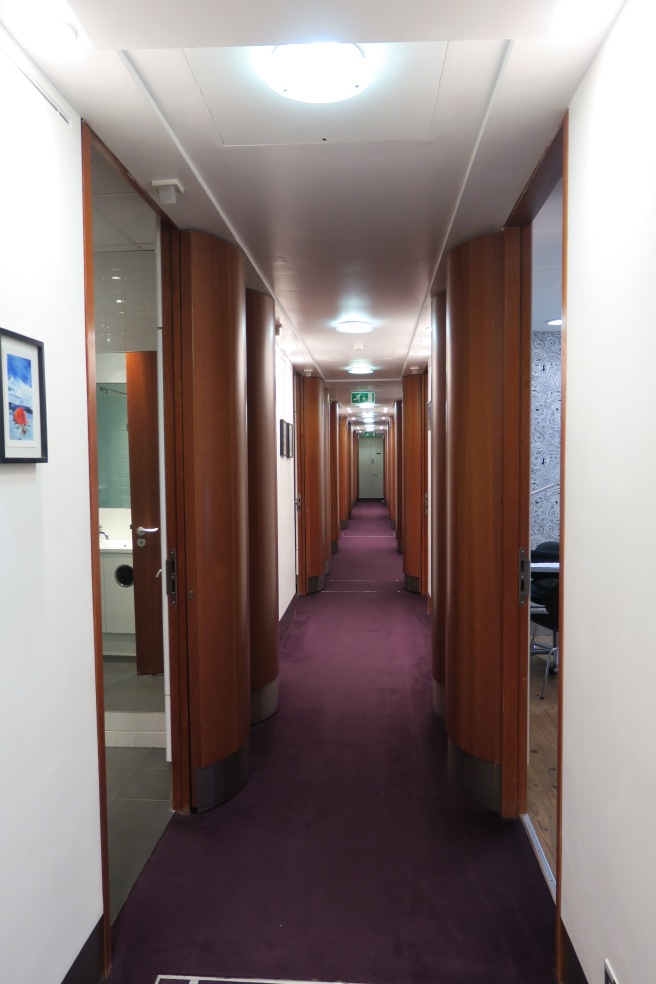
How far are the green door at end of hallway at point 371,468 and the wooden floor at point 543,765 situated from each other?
62.6 ft

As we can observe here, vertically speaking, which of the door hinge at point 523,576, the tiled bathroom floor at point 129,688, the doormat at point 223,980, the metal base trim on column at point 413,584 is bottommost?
the doormat at point 223,980

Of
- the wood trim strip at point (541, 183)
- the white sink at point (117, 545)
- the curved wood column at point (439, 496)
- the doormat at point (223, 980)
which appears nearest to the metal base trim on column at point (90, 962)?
the doormat at point (223, 980)

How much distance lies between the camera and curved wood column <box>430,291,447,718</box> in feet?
11.0

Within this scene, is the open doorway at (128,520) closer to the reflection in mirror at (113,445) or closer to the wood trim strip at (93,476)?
the reflection in mirror at (113,445)

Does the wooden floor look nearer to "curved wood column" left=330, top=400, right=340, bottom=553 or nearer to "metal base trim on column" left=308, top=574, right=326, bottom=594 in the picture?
"metal base trim on column" left=308, top=574, right=326, bottom=594

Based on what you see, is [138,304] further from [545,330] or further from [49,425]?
[545,330]

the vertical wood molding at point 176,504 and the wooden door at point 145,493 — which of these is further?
the wooden door at point 145,493

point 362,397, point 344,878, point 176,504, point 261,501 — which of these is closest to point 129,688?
point 261,501

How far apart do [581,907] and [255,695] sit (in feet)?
7.62

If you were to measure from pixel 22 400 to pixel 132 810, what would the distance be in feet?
7.05

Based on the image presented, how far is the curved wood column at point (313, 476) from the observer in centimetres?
703

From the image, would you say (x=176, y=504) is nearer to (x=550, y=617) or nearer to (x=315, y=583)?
(x=550, y=617)

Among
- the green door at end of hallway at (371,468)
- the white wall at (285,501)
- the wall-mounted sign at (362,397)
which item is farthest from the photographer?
the green door at end of hallway at (371,468)

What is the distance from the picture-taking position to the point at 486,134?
186 cm
